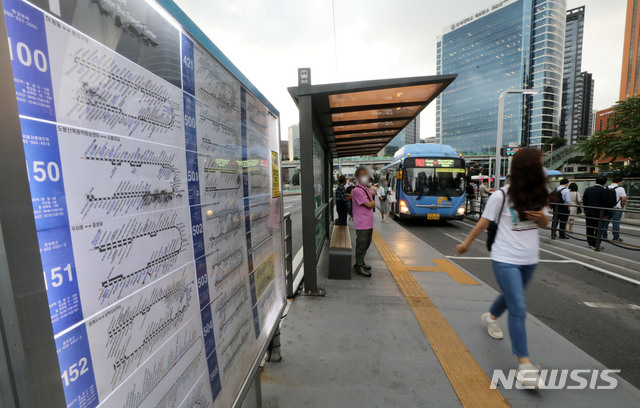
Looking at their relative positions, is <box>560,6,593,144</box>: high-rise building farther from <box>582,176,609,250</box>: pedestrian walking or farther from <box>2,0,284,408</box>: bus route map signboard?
<box>2,0,284,408</box>: bus route map signboard

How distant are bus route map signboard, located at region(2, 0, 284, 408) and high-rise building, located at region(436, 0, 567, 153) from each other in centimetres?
9823

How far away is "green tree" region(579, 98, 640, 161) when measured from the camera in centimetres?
1162

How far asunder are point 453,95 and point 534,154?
111198mm

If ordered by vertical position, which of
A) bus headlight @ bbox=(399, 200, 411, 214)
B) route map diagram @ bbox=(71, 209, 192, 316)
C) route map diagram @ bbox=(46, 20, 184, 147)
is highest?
route map diagram @ bbox=(46, 20, 184, 147)

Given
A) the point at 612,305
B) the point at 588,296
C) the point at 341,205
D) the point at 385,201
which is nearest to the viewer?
the point at 612,305

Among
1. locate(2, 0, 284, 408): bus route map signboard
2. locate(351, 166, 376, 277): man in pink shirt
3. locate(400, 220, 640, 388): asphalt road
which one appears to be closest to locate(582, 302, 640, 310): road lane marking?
locate(400, 220, 640, 388): asphalt road

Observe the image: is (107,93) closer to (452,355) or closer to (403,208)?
(452,355)

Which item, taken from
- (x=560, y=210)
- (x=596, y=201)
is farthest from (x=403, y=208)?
(x=596, y=201)

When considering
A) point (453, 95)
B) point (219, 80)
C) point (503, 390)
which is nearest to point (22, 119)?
point (219, 80)

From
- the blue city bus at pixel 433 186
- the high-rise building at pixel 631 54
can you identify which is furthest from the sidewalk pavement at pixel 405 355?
the high-rise building at pixel 631 54

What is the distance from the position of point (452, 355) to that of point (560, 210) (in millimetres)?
8990

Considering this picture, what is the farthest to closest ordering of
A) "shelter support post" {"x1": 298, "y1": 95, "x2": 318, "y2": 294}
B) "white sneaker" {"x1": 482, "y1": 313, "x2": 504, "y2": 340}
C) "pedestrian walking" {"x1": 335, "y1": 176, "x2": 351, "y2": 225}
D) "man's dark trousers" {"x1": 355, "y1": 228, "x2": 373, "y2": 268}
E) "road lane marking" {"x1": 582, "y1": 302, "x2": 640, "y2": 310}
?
"pedestrian walking" {"x1": 335, "y1": 176, "x2": 351, "y2": 225}
"man's dark trousers" {"x1": 355, "y1": 228, "x2": 373, "y2": 268}
"road lane marking" {"x1": 582, "y1": 302, "x2": 640, "y2": 310}
"shelter support post" {"x1": 298, "y1": 95, "x2": 318, "y2": 294}
"white sneaker" {"x1": 482, "y1": 313, "x2": 504, "y2": 340}

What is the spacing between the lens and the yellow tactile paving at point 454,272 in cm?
477

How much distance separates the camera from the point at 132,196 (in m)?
0.90
